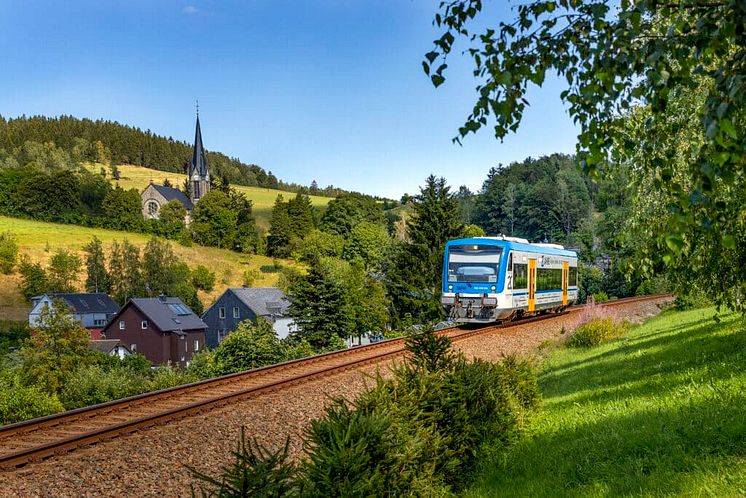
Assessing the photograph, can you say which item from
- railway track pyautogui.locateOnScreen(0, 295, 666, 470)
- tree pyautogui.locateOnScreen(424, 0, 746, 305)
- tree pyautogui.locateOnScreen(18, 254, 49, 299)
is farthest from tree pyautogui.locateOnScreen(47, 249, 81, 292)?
tree pyautogui.locateOnScreen(424, 0, 746, 305)

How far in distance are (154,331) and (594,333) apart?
5572 cm

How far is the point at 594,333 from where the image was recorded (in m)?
22.7

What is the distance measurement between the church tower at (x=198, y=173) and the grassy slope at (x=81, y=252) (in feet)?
141

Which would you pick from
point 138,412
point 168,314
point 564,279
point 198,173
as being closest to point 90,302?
point 168,314

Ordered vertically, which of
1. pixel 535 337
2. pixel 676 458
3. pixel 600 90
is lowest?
pixel 535 337

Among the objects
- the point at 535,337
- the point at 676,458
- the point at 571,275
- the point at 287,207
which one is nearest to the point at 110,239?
the point at 287,207

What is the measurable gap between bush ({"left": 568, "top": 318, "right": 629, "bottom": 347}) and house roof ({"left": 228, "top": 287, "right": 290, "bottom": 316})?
53753mm

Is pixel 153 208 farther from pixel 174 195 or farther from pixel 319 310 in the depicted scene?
pixel 319 310

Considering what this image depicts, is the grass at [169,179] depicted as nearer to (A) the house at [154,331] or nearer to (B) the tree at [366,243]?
(B) the tree at [366,243]

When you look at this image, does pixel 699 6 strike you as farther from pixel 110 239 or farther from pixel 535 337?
pixel 110 239

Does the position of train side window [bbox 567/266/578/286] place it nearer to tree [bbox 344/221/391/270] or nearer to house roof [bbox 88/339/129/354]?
house roof [bbox 88/339/129/354]

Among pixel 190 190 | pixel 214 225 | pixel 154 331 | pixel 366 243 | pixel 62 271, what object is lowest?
pixel 154 331

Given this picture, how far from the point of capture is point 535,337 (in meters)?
25.9

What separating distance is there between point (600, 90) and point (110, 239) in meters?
109
